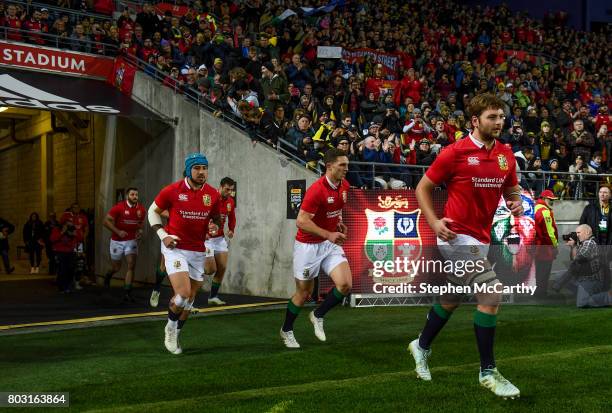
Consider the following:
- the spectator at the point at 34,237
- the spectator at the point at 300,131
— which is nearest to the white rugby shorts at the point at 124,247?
the spectator at the point at 300,131

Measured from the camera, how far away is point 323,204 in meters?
9.02

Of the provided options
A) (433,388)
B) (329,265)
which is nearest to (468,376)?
(433,388)

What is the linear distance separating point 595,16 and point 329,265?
1241 inches

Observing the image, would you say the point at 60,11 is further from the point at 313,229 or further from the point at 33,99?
the point at 313,229

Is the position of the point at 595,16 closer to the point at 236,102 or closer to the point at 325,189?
the point at 236,102

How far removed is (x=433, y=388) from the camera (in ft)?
20.0

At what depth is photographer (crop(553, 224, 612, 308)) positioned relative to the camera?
12672mm

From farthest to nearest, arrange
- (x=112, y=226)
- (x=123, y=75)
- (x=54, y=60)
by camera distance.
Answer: (x=123, y=75), (x=54, y=60), (x=112, y=226)

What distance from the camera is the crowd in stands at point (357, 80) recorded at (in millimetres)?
16266

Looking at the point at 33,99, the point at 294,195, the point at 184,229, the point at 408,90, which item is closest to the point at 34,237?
the point at 33,99

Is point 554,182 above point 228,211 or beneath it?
above

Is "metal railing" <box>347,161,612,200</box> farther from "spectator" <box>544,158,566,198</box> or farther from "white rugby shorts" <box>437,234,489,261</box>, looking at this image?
"white rugby shorts" <box>437,234,489,261</box>

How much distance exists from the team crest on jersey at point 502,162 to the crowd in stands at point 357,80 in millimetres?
6933

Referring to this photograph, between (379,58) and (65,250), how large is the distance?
11.4 metres
